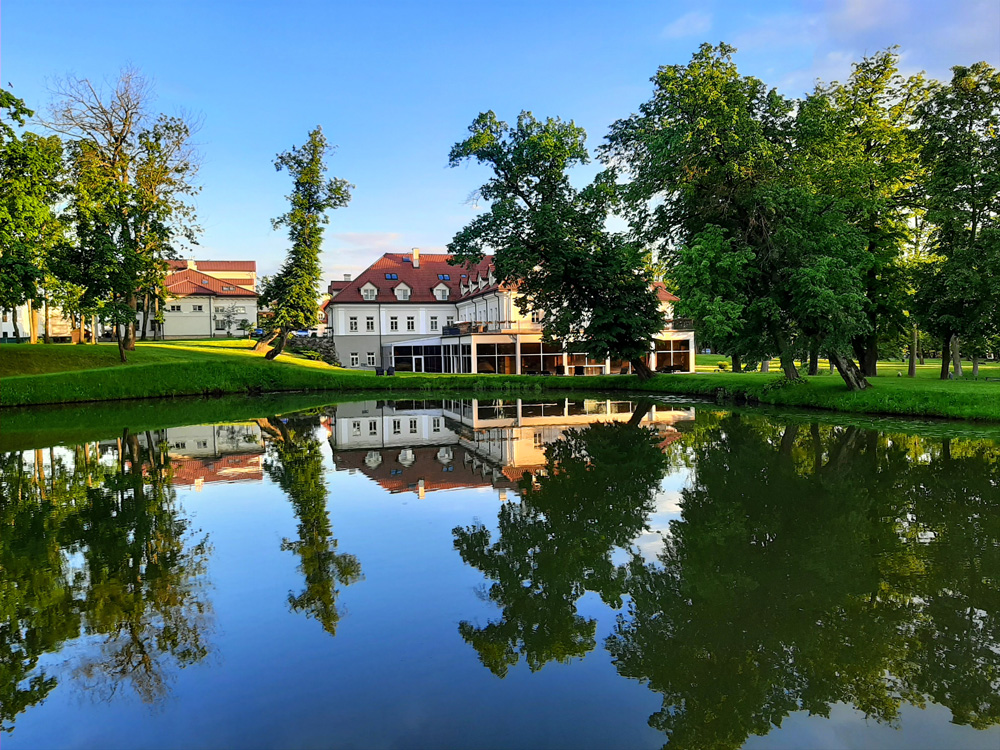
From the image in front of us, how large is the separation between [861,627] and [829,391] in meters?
17.8

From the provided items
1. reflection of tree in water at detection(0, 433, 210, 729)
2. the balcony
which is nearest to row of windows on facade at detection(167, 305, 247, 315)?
the balcony

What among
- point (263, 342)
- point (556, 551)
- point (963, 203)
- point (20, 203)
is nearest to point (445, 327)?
point (263, 342)

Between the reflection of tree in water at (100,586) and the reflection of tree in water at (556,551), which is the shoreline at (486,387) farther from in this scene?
the reflection of tree in water at (100,586)

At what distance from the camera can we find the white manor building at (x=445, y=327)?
128ft

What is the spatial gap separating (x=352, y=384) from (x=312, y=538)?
84.0ft

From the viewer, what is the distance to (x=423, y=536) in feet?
23.5

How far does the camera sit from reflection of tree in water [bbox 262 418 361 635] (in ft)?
17.2

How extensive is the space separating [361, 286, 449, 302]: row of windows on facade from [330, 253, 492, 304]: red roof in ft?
0.68

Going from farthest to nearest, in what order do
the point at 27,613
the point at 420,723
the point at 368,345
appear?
the point at 368,345, the point at 27,613, the point at 420,723

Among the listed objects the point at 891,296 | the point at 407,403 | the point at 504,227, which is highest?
the point at 504,227

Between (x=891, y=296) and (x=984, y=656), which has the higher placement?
(x=891, y=296)

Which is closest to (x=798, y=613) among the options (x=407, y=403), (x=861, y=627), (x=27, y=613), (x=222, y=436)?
(x=861, y=627)

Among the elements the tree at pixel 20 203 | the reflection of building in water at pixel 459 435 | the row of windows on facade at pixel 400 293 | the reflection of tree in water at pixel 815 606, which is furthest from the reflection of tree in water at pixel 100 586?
the row of windows on facade at pixel 400 293

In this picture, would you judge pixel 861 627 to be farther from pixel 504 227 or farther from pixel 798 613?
pixel 504 227
